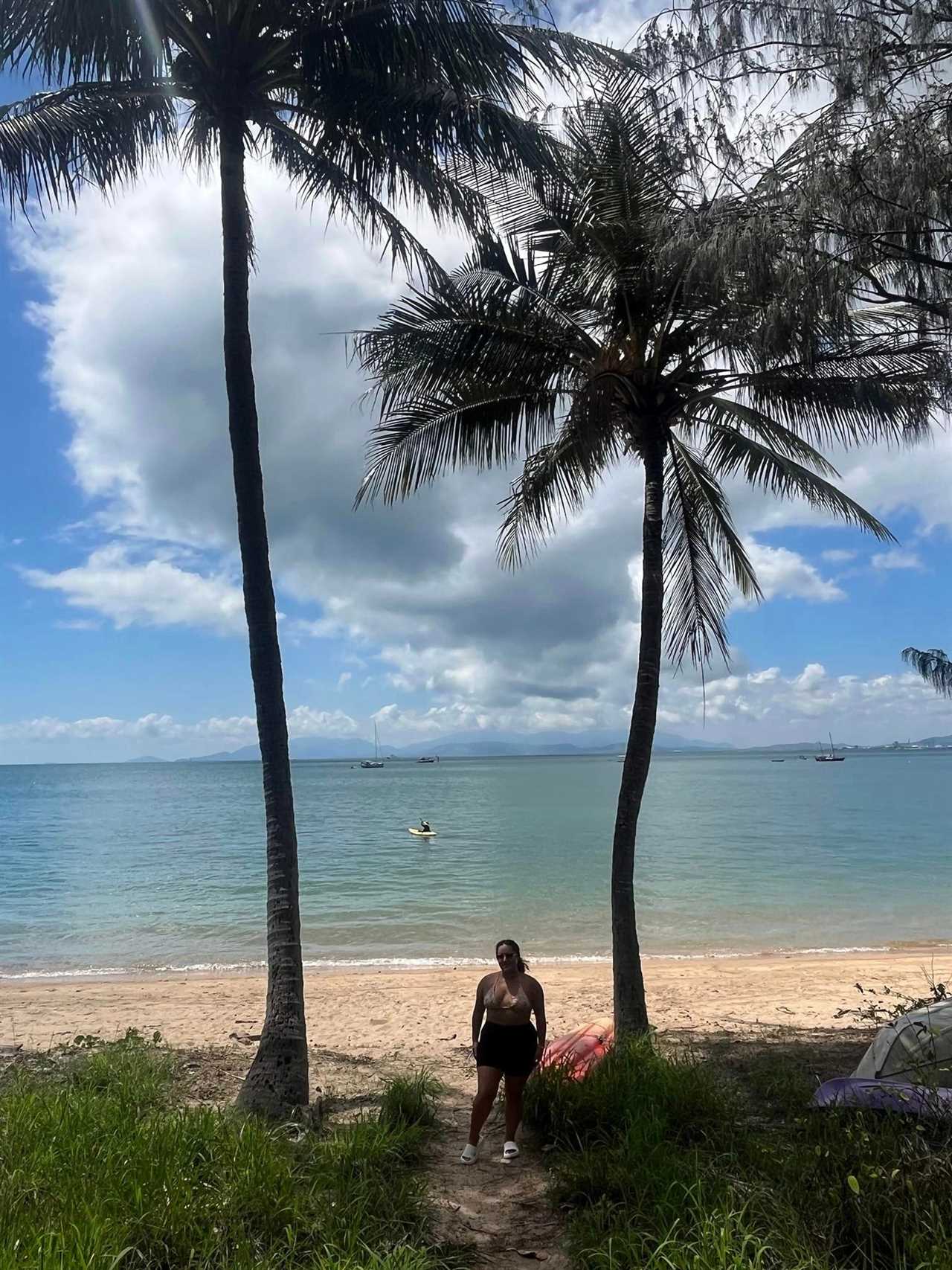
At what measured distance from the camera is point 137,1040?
7.88 m

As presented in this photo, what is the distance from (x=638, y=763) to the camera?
7773 millimetres

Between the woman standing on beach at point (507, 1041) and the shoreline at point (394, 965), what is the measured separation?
8992mm

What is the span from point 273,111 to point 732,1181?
304 inches

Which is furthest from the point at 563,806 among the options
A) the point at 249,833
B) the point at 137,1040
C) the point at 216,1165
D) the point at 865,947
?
the point at 216,1165

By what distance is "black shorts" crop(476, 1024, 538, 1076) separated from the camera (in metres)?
5.52

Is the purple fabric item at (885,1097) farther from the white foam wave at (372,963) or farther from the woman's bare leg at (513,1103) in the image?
the white foam wave at (372,963)

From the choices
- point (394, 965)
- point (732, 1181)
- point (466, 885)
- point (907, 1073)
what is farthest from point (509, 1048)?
point (466, 885)

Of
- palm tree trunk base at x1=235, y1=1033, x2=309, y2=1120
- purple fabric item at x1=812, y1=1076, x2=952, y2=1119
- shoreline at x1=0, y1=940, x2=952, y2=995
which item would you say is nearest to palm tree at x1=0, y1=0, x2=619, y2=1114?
palm tree trunk base at x1=235, y1=1033, x2=309, y2=1120

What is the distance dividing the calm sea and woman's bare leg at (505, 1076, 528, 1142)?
10460 millimetres

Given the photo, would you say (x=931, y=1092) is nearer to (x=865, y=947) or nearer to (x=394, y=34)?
(x=394, y=34)

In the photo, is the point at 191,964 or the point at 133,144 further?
the point at 191,964

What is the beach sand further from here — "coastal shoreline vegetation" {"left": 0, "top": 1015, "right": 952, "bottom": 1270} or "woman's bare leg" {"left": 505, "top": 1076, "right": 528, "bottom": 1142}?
"coastal shoreline vegetation" {"left": 0, "top": 1015, "right": 952, "bottom": 1270}

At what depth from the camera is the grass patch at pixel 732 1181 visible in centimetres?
330

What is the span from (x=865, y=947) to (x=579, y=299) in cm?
1403
